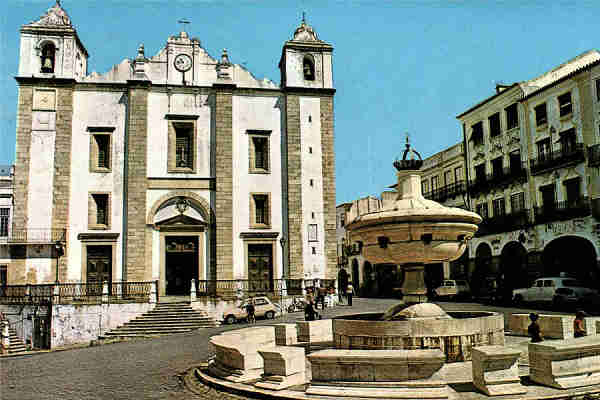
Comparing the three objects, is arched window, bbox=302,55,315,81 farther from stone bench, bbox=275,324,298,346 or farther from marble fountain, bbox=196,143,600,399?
stone bench, bbox=275,324,298,346

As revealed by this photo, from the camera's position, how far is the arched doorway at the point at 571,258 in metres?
28.7

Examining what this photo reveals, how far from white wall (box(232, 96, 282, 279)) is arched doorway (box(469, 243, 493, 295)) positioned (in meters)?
16.3

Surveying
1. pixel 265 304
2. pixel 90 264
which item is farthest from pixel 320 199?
pixel 90 264

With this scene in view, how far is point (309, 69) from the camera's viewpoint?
96.2ft

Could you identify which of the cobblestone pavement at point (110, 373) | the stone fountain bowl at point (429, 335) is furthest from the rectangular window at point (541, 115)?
the stone fountain bowl at point (429, 335)

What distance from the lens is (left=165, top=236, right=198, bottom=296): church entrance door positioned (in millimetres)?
26891

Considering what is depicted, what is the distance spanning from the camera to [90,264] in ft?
85.8

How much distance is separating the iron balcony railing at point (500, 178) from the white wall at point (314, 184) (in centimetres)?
1372

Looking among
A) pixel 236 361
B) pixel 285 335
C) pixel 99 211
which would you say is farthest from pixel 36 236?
pixel 236 361

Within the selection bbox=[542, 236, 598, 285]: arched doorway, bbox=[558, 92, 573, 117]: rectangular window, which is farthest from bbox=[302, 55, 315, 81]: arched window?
bbox=[542, 236, 598, 285]: arched doorway

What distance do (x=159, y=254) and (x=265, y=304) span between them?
21.2ft

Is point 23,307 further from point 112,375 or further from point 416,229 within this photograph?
point 416,229

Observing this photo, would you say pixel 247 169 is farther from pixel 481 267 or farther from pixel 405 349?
pixel 405 349

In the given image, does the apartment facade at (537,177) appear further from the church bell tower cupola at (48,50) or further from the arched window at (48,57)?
the arched window at (48,57)
